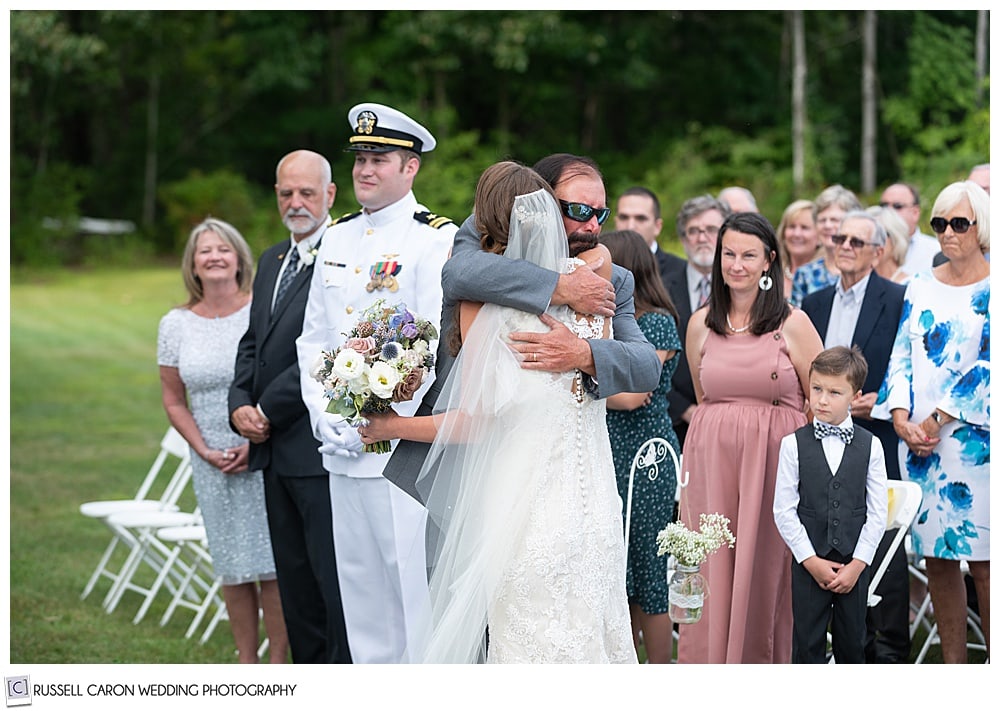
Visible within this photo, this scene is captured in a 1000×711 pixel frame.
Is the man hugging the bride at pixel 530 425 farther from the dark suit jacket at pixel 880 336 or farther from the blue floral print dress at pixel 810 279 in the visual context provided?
the blue floral print dress at pixel 810 279

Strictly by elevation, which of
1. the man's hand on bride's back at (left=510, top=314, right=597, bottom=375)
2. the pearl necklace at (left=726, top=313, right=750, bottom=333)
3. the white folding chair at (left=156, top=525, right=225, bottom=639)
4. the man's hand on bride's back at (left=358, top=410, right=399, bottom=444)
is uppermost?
the pearl necklace at (left=726, top=313, right=750, bottom=333)

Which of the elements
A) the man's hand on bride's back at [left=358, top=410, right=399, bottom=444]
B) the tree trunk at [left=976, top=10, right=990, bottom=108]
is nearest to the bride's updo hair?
the man's hand on bride's back at [left=358, top=410, right=399, bottom=444]

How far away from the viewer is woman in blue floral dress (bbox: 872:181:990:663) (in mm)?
5320

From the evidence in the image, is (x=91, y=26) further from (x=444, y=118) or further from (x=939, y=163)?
(x=939, y=163)

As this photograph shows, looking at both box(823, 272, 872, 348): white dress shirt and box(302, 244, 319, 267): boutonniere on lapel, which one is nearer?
box(302, 244, 319, 267): boutonniere on lapel

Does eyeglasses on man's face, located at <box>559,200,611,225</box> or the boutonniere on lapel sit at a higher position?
eyeglasses on man's face, located at <box>559,200,611,225</box>

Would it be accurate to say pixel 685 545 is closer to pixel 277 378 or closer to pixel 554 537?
pixel 554 537

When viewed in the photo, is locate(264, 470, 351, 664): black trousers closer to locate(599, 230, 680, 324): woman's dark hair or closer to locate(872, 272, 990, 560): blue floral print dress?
locate(599, 230, 680, 324): woman's dark hair

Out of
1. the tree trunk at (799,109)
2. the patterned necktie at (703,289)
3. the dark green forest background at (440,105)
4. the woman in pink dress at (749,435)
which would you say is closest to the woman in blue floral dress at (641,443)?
the woman in pink dress at (749,435)

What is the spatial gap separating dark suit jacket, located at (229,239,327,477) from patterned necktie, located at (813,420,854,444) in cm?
208

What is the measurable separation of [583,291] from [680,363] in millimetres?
2846

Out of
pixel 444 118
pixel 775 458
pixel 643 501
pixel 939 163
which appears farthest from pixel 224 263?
pixel 444 118

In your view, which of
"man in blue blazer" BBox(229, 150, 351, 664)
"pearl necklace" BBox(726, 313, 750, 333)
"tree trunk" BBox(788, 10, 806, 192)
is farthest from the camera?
"tree trunk" BBox(788, 10, 806, 192)

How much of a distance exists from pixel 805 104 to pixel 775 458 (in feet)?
69.2
